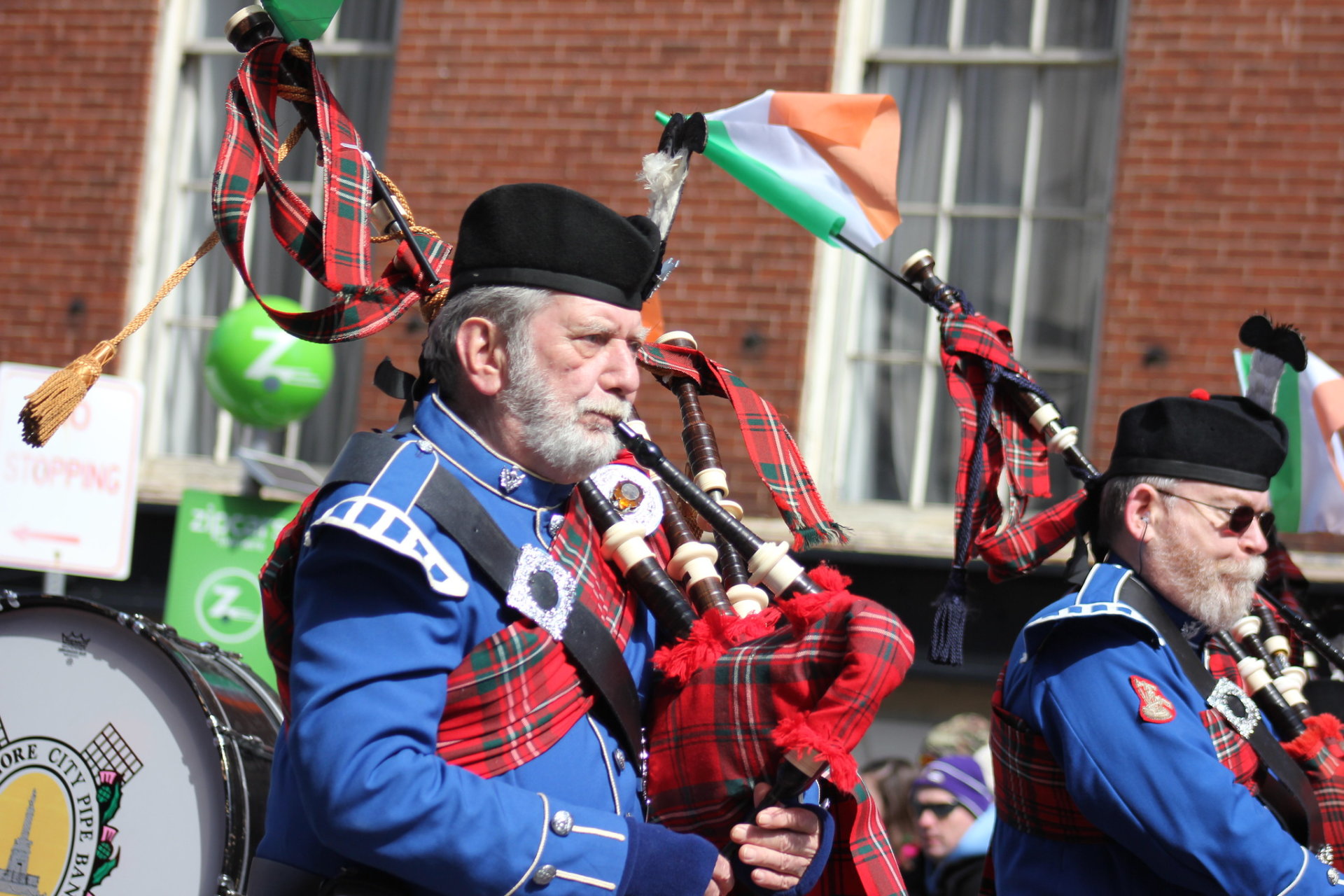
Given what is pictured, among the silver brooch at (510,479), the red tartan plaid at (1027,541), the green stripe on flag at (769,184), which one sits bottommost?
the red tartan plaid at (1027,541)

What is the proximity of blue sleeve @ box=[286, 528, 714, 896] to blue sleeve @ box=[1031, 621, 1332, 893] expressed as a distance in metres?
0.97

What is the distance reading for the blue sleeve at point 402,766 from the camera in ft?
5.86

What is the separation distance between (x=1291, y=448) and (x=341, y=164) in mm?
2895

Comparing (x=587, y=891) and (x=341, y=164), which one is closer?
(x=587, y=891)

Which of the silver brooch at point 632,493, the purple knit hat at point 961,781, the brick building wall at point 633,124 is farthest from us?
the brick building wall at point 633,124

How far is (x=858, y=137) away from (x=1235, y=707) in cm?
141

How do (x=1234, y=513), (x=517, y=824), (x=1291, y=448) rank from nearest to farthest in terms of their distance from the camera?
(x=517, y=824), (x=1234, y=513), (x=1291, y=448)

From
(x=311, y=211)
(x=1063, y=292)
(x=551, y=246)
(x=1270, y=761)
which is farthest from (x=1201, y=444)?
(x=1063, y=292)

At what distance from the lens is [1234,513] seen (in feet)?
9.99

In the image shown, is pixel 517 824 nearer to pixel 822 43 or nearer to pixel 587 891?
pixel 587 891

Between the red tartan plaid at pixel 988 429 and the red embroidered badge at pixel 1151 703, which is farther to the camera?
the red tartan plaid at pixel 988 429

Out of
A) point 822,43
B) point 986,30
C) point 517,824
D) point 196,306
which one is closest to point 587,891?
point 517,824

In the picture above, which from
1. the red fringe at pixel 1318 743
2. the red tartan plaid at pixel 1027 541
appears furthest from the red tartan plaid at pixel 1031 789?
the red fringe at pixel 1318 743

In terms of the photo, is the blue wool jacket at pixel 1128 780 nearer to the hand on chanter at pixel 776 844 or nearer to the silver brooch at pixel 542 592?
the hand on chanter at pixel 776 844
